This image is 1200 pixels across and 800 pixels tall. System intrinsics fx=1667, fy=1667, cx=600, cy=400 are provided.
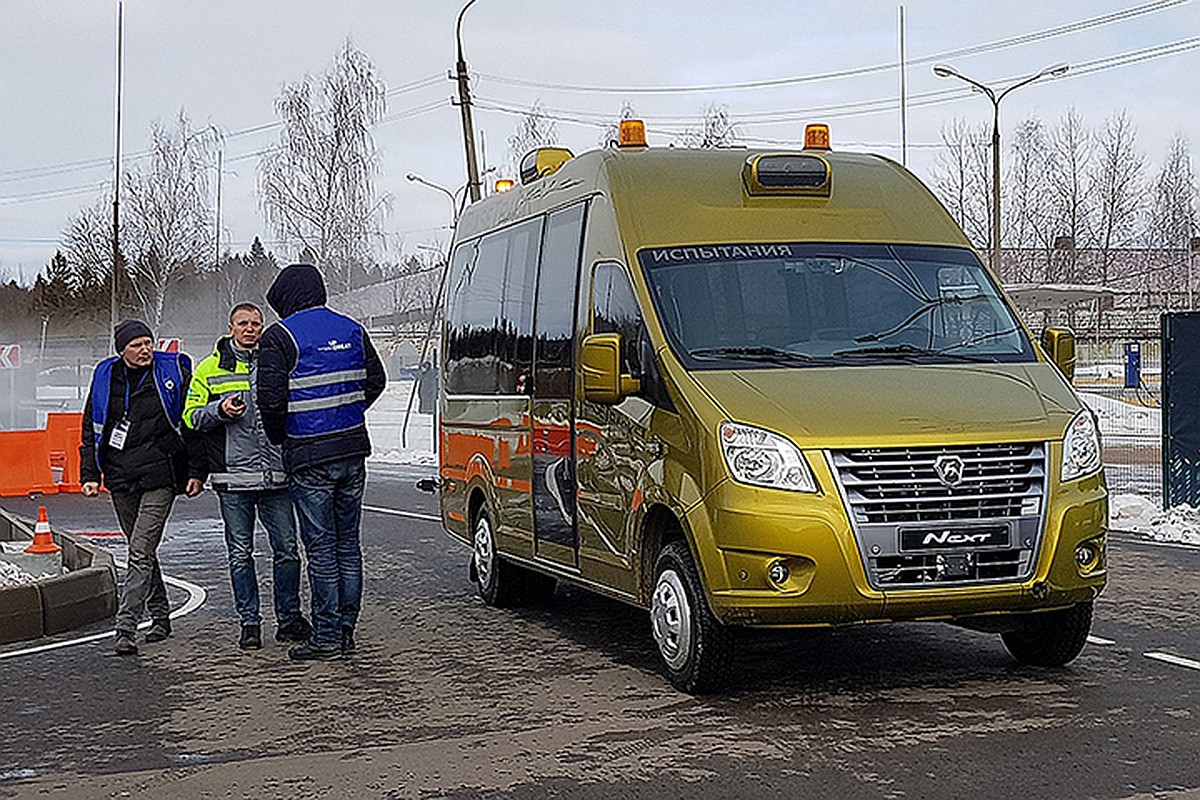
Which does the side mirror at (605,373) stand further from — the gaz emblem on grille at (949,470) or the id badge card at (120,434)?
the id badge card at (120,434)

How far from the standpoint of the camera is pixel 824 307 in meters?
8.38

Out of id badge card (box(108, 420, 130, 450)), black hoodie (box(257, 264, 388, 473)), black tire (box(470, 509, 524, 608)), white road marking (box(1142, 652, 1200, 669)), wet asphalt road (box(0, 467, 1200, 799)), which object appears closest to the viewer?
wet asphalt road (box(0, 467, 1200, 799))

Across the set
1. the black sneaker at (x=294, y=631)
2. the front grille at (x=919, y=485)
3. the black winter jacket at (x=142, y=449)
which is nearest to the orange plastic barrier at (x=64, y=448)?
the black winter jacket at (x=142, y=449)

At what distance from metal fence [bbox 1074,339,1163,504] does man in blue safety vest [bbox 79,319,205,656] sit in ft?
19.3

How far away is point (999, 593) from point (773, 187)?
2.59m

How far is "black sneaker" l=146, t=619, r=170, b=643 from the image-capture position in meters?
10.1

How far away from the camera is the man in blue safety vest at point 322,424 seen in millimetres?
9094

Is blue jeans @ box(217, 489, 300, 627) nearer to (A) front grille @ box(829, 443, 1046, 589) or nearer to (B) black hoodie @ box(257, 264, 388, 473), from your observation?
(B) black hoodie @ box(257, 264, 388, 473)

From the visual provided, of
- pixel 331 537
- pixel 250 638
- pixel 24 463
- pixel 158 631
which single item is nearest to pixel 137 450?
pixel 158 631

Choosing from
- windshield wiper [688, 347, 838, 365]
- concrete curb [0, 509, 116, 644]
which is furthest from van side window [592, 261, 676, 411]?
concrete curb [0, 509, 116, 644]

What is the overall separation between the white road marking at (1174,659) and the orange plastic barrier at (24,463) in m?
18.3

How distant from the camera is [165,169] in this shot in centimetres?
6719

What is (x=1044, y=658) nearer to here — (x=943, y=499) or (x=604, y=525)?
(x=943, y=499)

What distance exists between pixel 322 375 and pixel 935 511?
3548 mm
